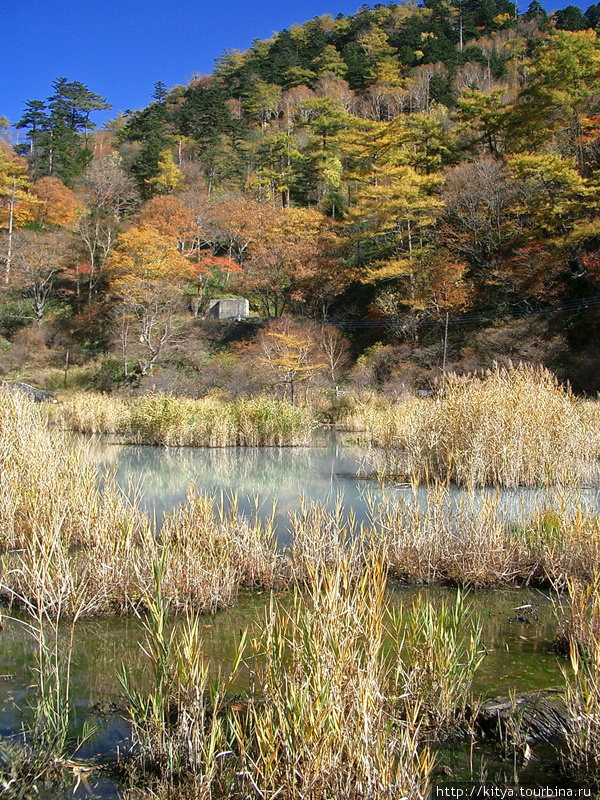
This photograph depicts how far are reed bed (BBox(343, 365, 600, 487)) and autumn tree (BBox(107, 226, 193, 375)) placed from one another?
1691 cm

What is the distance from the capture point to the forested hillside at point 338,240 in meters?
20.2

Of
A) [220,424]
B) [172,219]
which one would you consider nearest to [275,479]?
[220,424]

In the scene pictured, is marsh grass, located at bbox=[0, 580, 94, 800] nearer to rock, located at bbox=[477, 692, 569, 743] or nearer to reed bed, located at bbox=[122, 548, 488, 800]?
reed bed, located at bbox=[122, 548, 488, 800]

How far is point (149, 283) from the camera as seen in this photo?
Answer: 2350 centimetres

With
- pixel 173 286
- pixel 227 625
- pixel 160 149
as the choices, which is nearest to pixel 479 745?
pixel 227 625

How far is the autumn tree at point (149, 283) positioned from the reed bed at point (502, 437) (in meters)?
16.9

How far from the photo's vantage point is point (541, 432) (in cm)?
740

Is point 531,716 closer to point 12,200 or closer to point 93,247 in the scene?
point 93,247

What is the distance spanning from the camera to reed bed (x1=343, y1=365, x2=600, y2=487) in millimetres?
7211

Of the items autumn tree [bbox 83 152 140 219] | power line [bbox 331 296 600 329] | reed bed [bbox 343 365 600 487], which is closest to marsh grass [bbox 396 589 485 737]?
reed bed [bbox 343 365 600 487]

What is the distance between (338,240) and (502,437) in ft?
61.9

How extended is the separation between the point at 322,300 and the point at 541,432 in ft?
64.0

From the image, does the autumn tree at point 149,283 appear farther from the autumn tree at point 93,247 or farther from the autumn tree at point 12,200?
the autumn tree at point 12,200

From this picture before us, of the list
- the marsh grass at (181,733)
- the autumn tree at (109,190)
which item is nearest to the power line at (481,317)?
the autumn tree at (109,190)
